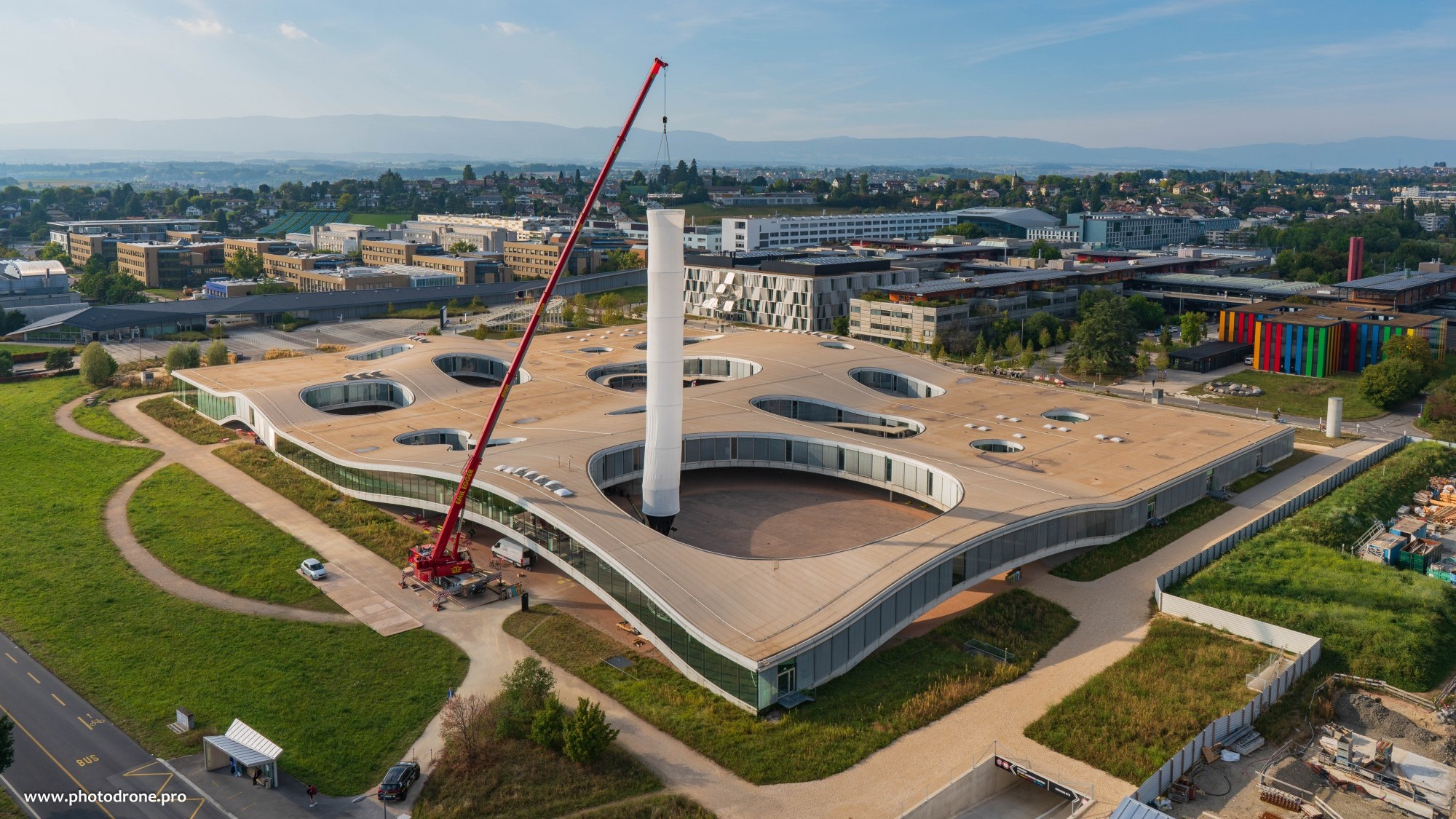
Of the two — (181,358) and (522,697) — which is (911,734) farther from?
(181,358)

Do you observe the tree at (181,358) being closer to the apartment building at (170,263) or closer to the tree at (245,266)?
the tree at (245,266)

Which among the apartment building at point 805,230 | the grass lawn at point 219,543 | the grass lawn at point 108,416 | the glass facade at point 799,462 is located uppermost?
the apartment building at point 805,230

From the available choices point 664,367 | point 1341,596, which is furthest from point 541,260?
point 1341,596

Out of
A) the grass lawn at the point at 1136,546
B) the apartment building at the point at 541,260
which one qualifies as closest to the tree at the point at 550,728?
the grass lawn at the point at 1136,546

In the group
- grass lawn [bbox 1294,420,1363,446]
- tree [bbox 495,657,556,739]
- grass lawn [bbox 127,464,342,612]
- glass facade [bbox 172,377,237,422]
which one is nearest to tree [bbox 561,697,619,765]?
tree [bbox 495,657,556,739]

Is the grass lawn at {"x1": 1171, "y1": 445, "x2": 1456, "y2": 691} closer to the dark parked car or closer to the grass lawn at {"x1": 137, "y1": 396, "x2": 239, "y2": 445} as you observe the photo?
the dark parked car
